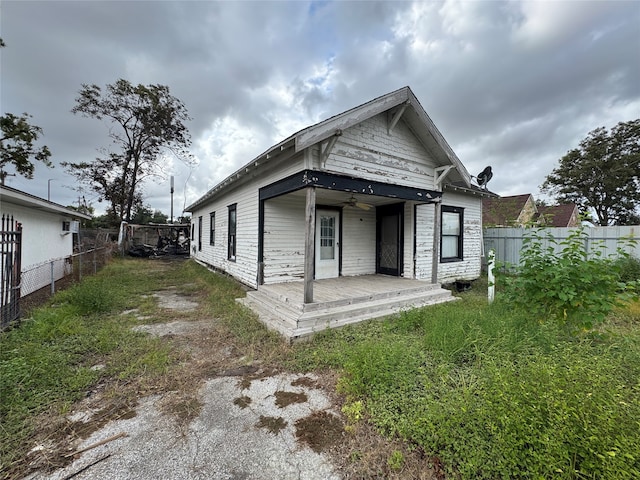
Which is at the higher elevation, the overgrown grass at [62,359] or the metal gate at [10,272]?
the metal gate at [10,272]

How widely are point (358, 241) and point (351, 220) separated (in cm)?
64

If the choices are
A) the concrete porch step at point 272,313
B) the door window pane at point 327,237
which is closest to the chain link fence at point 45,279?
the concrete porch step at point 272,313

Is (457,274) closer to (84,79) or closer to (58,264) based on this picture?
(58,264)

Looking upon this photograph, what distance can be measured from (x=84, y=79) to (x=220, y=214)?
1450cm

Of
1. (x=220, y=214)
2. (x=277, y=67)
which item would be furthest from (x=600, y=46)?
(x=220, y=214)

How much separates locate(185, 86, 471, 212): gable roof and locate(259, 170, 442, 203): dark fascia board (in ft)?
1.67

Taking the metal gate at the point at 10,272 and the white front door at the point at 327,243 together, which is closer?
the metal gate at the point at 10,272

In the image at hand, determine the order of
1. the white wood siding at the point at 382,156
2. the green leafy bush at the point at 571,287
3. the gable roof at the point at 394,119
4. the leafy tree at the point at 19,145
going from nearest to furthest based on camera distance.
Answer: the green leafy bush at the point at 571,287 → the gable roof at the point at 394,119 → the white wood siding at the point at 382,156 → the leafy tree at the point at 19,145

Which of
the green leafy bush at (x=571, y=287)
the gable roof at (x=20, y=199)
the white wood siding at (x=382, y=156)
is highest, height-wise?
the white wood siding at (x=382, y=156)

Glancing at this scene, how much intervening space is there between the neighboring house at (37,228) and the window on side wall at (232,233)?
14.0ft

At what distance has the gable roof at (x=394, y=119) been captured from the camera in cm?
423

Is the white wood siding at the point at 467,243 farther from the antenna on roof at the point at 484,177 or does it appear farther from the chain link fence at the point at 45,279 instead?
the chain link fence at the point at 45,279

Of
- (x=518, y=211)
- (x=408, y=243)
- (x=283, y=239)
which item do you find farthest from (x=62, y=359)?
(x=518, y=211)

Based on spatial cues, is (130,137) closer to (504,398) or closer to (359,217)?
(359,217)
